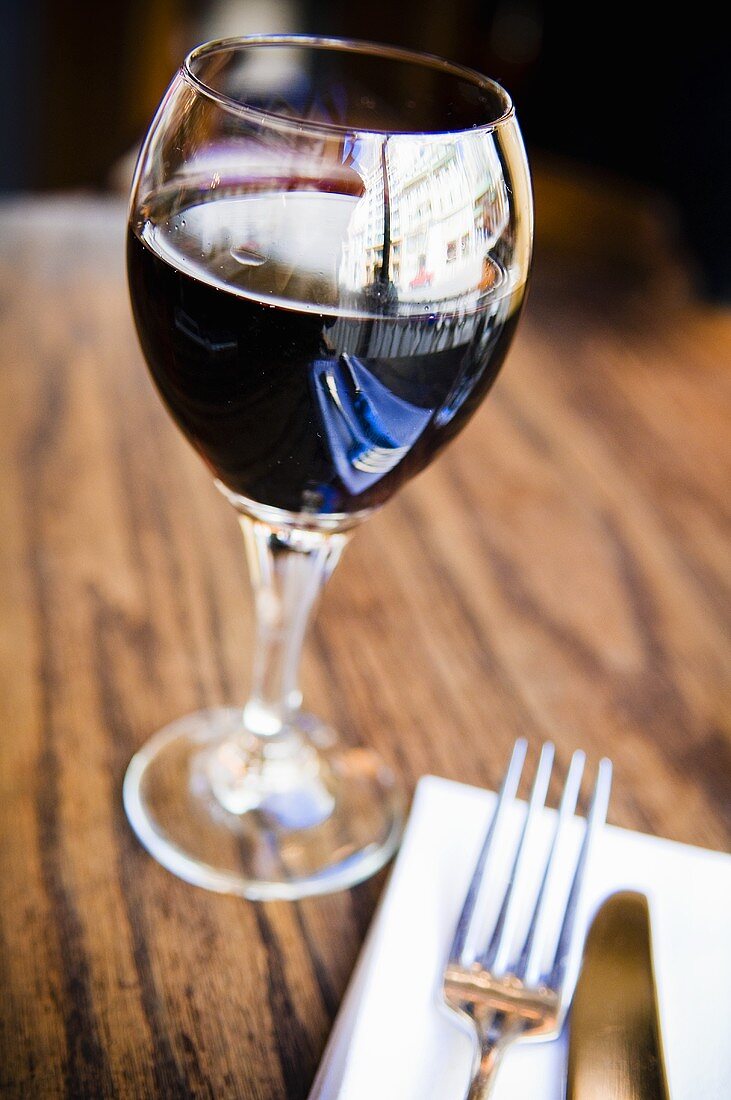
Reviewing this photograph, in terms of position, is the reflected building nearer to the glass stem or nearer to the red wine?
the red wine

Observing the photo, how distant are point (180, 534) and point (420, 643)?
0.44ft

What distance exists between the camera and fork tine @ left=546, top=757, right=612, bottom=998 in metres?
0.31

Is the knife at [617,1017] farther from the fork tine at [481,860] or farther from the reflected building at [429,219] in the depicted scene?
the reflected building at [429,219]

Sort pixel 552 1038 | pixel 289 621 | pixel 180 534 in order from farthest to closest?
pixel 180 534 → pixel 289 621 → pixel 552 1038

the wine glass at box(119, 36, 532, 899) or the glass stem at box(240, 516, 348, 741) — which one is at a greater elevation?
the wine glass at box(119, 36, 532, 899)

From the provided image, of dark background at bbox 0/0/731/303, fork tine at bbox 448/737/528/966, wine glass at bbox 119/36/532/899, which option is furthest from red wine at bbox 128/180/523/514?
dark background at bbox 0/0/731/303

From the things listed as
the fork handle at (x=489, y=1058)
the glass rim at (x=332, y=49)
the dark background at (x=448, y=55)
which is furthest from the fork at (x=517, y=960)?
the dark background at (x=448, y=55)

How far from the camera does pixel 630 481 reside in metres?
0.64

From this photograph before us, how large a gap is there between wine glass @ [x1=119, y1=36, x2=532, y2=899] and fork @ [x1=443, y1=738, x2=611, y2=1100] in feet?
0.23

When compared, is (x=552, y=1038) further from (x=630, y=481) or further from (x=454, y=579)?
(x=630, y=481)

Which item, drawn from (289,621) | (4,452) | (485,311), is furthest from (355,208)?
(4,452)

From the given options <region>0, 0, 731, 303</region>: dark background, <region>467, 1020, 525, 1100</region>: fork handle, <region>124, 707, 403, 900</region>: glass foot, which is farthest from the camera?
<region>0, 0, 731, 303</region>: dark background

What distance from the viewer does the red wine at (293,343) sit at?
31cm

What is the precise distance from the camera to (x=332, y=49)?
0.38 meters
